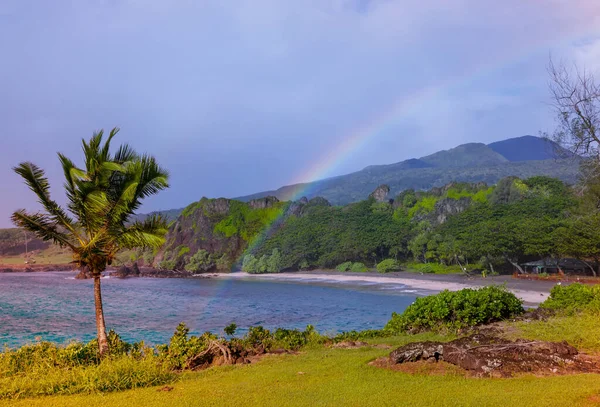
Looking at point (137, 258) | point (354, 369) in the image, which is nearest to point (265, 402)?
point (354, 369)

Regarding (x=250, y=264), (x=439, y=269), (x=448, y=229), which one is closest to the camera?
(x=439, y=269)

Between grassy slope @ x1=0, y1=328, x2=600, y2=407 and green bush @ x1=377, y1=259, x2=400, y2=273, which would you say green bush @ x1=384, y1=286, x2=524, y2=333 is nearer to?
grassy slope @ x1=0, y1=328, x2=600, y2=407

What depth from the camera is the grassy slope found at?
614 centimetres

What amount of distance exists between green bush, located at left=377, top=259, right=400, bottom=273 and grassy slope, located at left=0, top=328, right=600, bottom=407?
50211 millimetres

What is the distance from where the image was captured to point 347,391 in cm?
711

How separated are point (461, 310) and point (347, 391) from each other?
7.80m

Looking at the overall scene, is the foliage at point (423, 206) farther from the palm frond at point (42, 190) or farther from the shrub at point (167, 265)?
the palm frond at point (42, 190)

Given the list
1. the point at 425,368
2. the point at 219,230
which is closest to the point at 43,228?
the point at 425,368

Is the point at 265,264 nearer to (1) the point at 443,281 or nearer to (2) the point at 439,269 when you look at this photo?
(2) the point at 439,269

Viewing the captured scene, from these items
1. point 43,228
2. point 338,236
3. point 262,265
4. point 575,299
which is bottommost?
point 262,265

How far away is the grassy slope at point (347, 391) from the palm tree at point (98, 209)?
426 centimetres

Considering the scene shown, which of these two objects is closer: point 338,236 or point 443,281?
point 443,281

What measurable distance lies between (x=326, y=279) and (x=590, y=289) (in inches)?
1746

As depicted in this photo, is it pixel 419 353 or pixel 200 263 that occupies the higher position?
pixel 200 263
